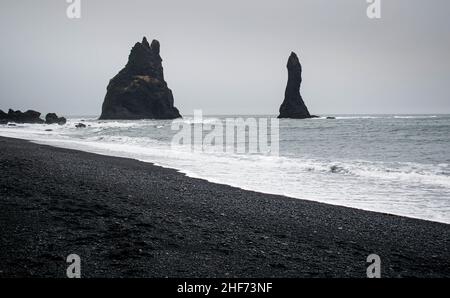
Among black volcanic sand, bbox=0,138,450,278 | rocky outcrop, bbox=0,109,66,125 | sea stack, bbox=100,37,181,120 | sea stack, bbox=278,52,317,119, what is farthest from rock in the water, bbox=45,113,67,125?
black volcanic sand, bbox=0,138,450,278

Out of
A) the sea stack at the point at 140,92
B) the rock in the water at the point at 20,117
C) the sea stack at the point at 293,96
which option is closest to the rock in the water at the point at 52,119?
the rock in the water at the point at 20,117

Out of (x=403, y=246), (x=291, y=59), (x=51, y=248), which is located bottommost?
(x=403, y=246)

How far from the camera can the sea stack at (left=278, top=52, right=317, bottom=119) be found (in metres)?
123

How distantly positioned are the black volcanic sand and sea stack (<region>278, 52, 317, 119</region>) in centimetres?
11706

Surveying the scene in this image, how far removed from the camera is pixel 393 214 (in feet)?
27.5

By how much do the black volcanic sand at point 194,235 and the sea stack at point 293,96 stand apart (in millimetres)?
117062

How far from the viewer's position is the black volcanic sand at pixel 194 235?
15.3ft

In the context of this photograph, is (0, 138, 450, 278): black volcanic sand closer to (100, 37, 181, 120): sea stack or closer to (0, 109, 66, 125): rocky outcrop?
(0, 109, 66, 125): rocky outcrop

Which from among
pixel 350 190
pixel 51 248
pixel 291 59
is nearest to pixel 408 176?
pixel 350 190

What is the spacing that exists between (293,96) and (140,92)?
202ft

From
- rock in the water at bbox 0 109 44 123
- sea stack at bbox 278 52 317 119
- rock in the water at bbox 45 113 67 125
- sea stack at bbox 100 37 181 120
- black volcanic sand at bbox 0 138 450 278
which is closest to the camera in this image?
black volcanic sand at bbox 0 138 450 278

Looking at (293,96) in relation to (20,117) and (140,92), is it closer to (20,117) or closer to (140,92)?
(140,92)
